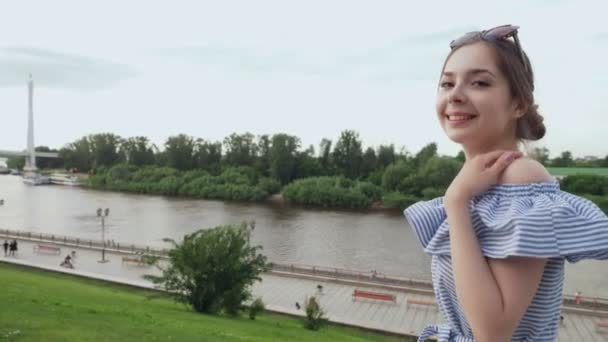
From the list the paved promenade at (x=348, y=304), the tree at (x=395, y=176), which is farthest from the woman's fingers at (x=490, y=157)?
the tree at (x=395, y=176)

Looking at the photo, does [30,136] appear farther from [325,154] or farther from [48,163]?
[325,154]

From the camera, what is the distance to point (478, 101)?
137 cm

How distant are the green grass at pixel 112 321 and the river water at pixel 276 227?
9.62m

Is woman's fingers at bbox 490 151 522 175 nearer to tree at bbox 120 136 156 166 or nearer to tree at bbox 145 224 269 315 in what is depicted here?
tree at bbox 145 224 269 315

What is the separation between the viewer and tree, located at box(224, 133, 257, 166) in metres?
63.1

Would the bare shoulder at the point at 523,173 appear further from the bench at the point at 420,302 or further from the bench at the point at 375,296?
the bench at the point at 375,296

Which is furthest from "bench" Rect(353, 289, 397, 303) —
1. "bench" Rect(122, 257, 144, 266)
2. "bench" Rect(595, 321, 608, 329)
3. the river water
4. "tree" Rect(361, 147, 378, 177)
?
"tree" Rect(361, 147, 378, 177)

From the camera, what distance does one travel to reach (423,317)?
13734mm

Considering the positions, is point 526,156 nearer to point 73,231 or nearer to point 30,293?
point 30,293

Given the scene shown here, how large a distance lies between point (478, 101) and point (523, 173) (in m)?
0.23

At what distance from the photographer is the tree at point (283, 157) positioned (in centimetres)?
5647

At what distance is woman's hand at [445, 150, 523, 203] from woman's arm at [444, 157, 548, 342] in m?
0.01

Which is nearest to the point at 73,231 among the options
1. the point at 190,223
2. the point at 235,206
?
the point at 190,223

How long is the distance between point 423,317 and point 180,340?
27.8 ft
